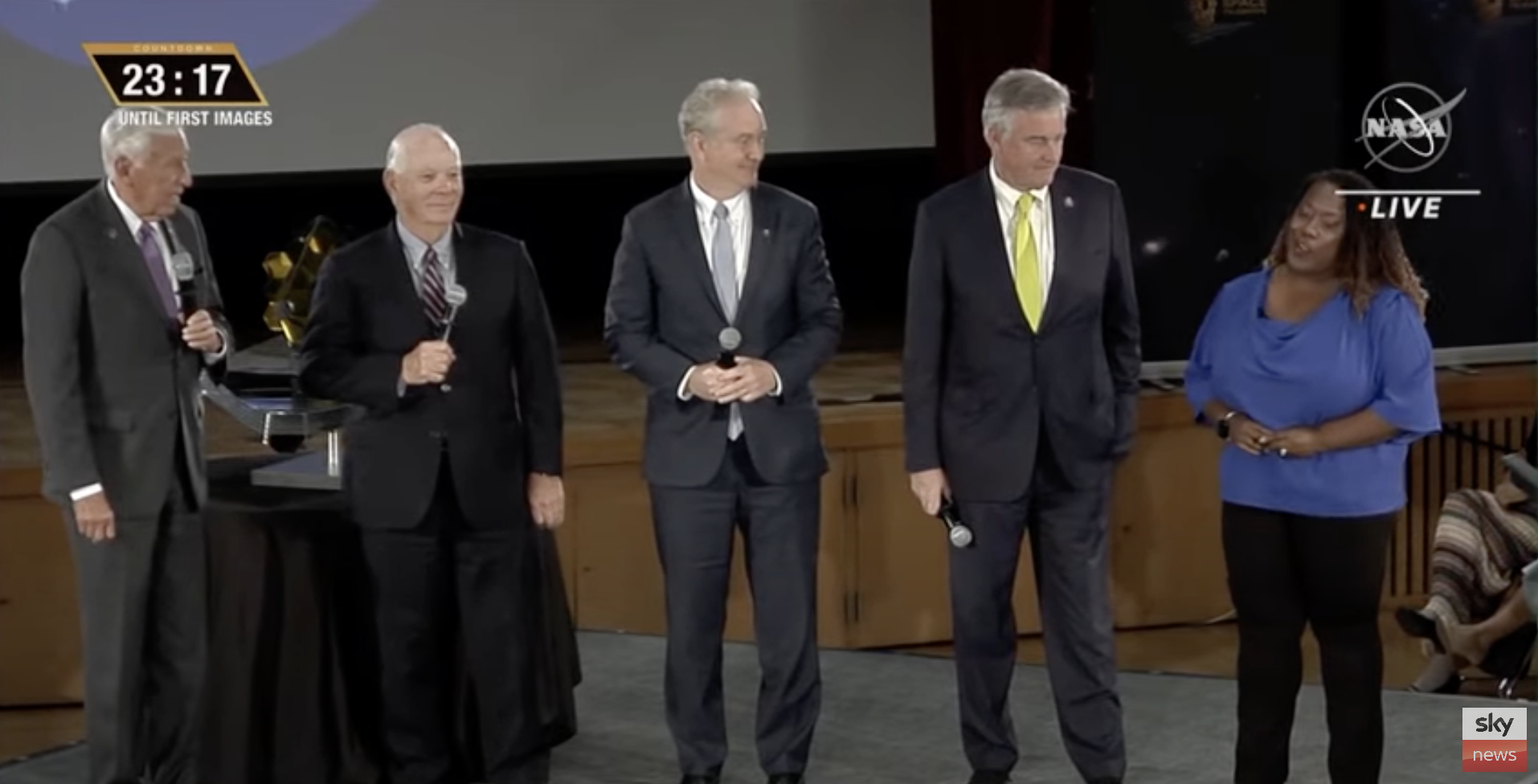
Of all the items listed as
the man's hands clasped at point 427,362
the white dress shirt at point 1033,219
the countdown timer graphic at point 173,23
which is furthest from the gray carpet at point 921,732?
the countdown timer graphic at point 173,23

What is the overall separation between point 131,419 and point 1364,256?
2.11 m

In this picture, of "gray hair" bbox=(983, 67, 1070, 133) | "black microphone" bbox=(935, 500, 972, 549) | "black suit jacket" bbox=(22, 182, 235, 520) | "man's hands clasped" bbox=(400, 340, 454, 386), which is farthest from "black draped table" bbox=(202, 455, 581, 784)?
"gray hair" bbox=(983, 67, 1070, 133)

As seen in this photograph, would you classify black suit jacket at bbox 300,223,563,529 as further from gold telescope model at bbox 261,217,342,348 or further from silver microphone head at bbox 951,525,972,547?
silver microphone head at bbox 951,525,972,547

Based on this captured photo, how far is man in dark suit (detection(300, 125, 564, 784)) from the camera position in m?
4.26

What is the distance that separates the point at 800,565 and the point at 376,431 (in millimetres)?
771

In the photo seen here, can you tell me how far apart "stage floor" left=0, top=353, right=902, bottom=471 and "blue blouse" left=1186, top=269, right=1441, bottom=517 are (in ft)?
6.19

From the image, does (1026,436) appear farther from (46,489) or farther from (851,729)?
(46,489)

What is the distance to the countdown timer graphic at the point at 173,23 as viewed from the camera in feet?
A: 17.5

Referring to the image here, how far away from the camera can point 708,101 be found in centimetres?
416

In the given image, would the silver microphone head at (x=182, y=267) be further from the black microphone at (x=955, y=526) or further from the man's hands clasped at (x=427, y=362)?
the black microphone at (x=955, y=526)

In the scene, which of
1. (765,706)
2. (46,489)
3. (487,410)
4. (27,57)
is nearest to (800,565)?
(765,706)

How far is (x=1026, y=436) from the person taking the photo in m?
4.21

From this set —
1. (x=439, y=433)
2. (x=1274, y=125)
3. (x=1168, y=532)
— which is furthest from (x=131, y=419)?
(x=1274, y=125)

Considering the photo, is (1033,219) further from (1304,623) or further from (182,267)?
(182,267)
